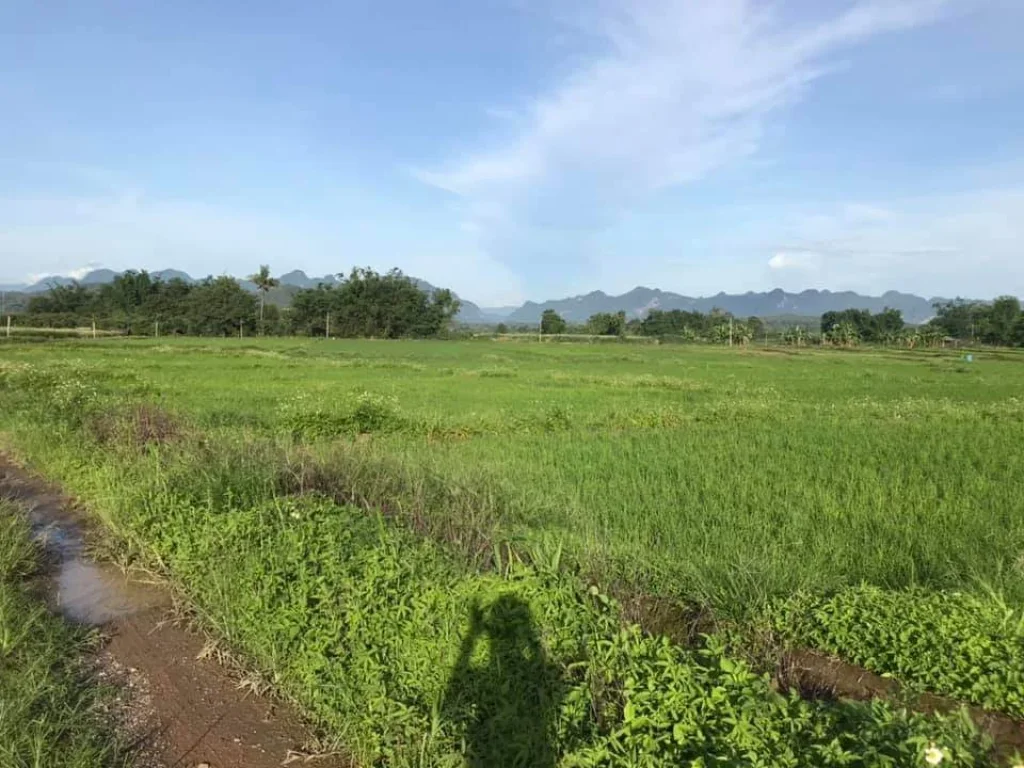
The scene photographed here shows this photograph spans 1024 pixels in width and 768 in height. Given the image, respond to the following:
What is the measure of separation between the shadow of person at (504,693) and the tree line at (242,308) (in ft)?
230

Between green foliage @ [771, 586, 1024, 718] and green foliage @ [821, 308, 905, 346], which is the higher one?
green foliage @ [821, 308, 905, 346]

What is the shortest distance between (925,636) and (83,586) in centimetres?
591

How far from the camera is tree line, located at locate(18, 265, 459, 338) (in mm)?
67562

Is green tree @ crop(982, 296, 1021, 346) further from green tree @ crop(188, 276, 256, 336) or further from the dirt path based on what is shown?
the dirt path

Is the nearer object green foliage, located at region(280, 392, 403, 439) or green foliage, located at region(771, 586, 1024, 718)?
green foliage, located at region(771, 586, 1024, 718)

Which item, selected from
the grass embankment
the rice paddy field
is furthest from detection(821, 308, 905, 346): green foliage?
the grass embankment

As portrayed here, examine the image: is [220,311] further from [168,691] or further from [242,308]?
[168,691]

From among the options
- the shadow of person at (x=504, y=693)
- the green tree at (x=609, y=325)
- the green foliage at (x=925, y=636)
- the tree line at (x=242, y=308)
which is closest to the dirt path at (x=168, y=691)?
the shadow of person at (x=504, y=693)

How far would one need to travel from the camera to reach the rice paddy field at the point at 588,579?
8.28 feet

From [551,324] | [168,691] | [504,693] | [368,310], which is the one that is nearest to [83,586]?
[168,691]

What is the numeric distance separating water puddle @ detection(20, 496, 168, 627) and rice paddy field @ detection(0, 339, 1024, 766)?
0.81 ft

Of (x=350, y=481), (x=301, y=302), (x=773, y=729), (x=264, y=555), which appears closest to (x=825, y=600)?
(x=773, y=729)

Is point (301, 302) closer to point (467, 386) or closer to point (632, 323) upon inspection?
point (632, 323)

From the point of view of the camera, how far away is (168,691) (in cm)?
388
